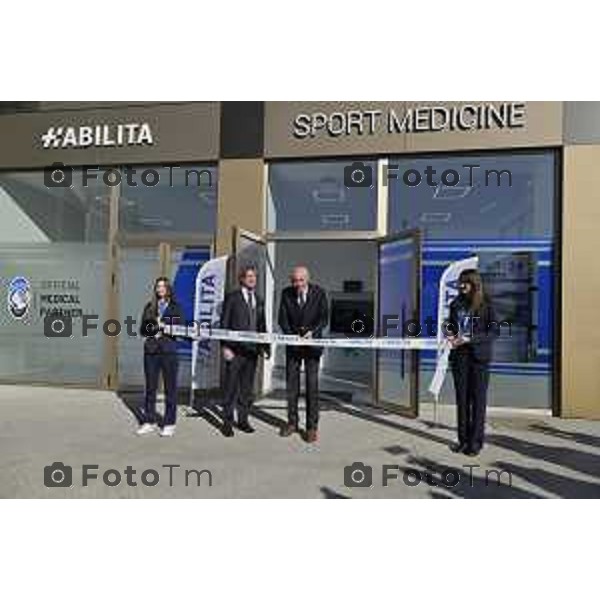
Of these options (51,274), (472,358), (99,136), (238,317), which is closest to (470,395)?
(472,358)

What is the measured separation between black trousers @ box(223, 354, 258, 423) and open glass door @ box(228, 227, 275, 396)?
138cm

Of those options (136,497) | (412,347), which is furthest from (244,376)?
(136,497)

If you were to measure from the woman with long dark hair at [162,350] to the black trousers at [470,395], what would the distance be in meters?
2.97

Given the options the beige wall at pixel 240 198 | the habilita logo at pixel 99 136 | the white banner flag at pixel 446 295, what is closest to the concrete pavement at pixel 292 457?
the white banner flag at pixel 446 295

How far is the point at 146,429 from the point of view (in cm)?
747

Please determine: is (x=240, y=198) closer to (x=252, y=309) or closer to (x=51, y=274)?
(x=252, y=309)

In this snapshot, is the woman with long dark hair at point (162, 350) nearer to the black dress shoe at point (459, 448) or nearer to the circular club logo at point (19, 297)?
the black dress shoe at point (459, 448)

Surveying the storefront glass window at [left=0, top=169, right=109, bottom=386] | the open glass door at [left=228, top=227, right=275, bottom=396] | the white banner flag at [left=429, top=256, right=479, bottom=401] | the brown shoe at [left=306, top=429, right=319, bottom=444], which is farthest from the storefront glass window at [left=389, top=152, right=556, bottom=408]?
the storefront glass window at [left=0, top=169, right=109, bottom=386]

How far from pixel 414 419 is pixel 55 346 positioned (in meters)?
6.05

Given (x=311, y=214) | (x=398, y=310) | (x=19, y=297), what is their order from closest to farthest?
(x=398, y=310) < (x=311, y=214) < (x=19, y=297)

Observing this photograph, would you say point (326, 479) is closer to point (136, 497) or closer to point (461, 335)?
point (136, 497)

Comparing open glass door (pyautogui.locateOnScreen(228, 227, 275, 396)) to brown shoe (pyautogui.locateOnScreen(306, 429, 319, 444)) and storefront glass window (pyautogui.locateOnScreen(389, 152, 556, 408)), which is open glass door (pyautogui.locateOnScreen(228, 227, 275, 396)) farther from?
brown shoe (pyautogui.locateOnScreen(306, 429, 319, 444))

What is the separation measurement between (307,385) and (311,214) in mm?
3709

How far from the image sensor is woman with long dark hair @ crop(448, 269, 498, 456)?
6.61m
